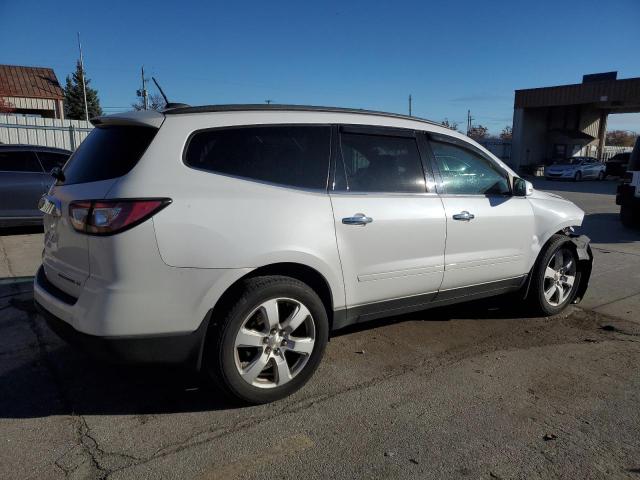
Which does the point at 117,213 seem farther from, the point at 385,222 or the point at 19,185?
the point at 19,185

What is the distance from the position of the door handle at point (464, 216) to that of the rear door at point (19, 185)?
24.1 ft

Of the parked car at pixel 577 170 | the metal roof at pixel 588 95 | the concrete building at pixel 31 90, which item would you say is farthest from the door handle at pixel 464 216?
the concrete building at pixel 31 90

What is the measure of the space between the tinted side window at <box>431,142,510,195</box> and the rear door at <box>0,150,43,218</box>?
7192 millimetres

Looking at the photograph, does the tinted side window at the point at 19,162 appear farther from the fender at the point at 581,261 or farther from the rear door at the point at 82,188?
the fender at the point at 581,261

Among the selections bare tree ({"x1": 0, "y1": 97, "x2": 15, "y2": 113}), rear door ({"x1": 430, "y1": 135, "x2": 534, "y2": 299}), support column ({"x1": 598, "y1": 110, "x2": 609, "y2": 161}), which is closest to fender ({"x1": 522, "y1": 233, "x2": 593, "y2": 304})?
rear door ({"x1": 430, "y1": 135, "x2": 534, "y2": 299})

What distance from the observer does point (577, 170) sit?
99.6ft

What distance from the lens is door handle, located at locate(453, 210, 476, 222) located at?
12.9ft

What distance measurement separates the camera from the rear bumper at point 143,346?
8.81ft

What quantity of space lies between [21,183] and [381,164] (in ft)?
23.9

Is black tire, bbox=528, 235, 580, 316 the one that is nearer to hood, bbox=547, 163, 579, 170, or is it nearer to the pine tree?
hood, bbox=547, 163, 579, 170

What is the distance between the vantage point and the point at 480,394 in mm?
3322

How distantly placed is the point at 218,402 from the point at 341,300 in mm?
1016

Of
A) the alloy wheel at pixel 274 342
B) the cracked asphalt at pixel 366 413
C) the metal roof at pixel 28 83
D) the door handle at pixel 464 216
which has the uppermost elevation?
the metal roof at pixel 28 83

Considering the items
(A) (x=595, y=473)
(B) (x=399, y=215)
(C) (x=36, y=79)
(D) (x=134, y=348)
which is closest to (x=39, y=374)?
(D) (x=134, y=348)
